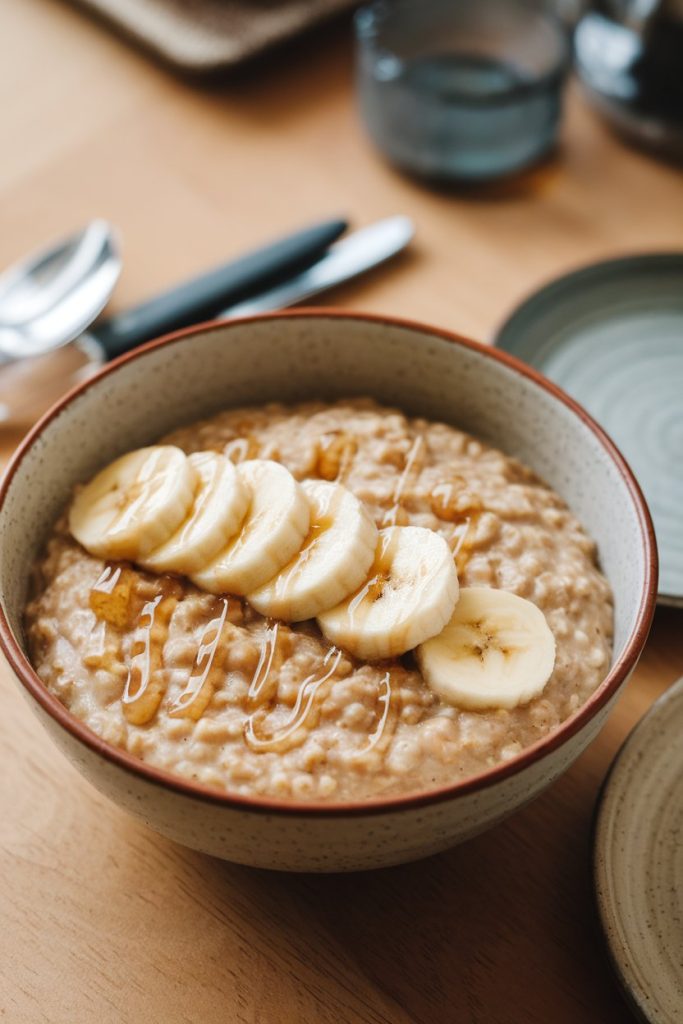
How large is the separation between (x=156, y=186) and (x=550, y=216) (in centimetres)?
80

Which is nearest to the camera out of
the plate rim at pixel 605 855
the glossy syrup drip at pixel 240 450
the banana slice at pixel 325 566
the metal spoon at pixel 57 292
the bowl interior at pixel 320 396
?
the plate rim at pixel 605 855

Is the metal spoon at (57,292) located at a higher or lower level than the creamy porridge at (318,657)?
higher

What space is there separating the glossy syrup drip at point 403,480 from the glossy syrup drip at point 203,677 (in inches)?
9.6

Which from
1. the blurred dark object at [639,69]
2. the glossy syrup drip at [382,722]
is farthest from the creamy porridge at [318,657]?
the blurred dark object at [639,69]

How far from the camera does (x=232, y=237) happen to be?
2.02 m

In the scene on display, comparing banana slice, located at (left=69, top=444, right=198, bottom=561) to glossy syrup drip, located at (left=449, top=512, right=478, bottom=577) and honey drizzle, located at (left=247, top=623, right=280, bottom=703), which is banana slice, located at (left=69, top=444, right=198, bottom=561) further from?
glossy syrup drip, located at (left=449, top=512, right=478, bottom=577)

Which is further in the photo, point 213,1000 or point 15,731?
point 15,731

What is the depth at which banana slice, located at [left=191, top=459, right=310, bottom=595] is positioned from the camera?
1.21 meters

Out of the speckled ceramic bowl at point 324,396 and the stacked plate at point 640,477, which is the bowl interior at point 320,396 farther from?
the stacked plate at point 640,477

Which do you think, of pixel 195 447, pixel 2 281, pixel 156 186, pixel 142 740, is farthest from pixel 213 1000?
pixel 156 186

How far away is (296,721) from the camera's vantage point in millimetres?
1130

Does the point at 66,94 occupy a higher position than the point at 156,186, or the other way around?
the point at 66,94

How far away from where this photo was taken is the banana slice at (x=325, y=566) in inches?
46.6

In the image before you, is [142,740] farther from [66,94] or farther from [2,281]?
[66,94]
